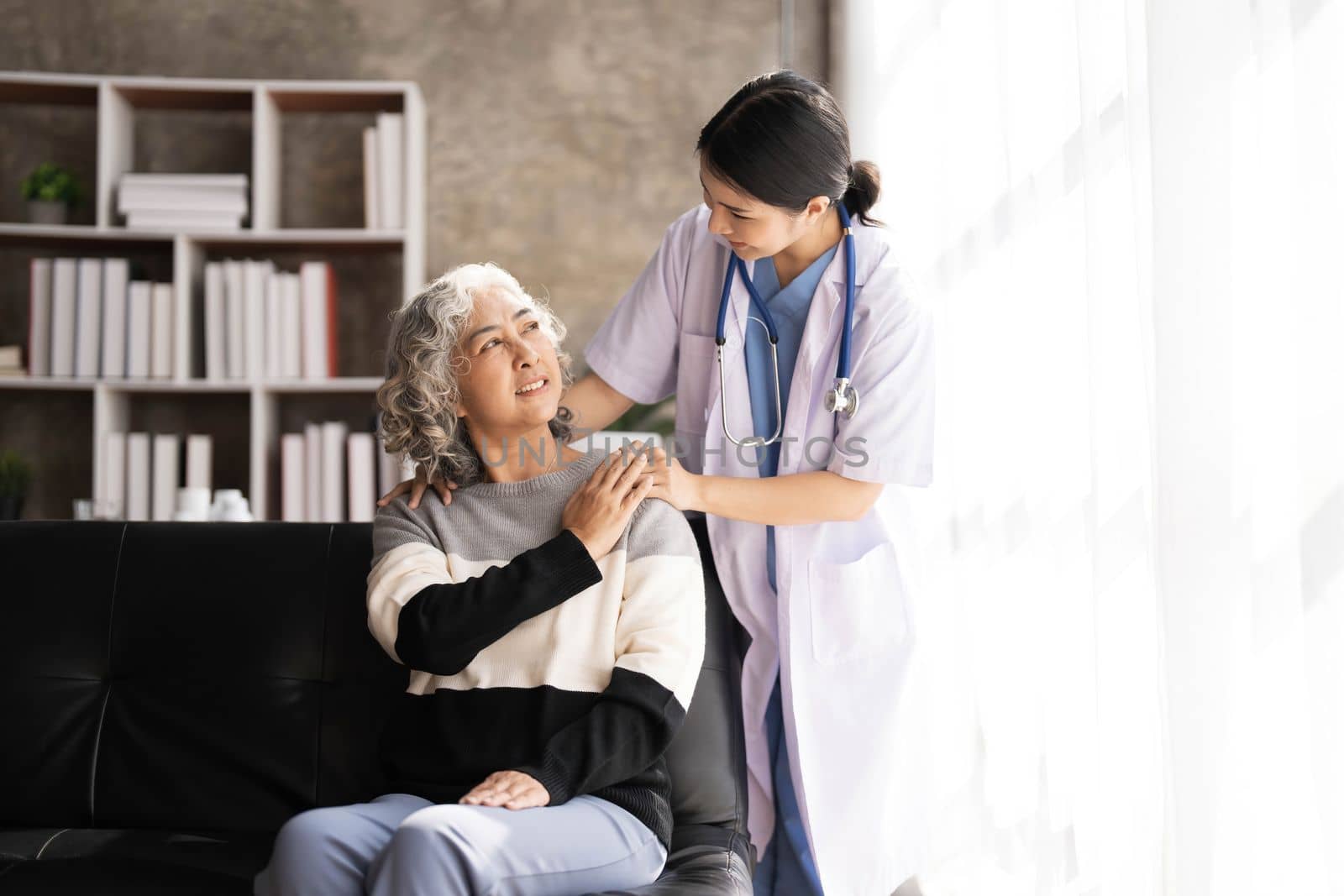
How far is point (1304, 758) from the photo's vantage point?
3.85 ft

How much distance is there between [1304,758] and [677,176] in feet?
9.09

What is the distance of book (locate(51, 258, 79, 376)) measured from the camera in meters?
3.22

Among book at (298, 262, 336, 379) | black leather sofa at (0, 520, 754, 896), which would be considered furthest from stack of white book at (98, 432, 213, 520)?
black leather sofa at (0, 520, 754, 896)

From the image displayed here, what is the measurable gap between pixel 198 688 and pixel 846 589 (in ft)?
3.26

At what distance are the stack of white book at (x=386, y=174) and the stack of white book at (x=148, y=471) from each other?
2.83 feet

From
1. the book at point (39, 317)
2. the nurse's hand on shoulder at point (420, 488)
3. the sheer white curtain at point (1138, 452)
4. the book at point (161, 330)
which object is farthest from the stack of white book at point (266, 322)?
the sheer white curtain at point (1138, 452)

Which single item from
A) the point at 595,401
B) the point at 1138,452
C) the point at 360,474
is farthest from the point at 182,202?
the point at 1138,452

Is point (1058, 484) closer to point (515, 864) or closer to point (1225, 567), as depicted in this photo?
point (1225, 567)

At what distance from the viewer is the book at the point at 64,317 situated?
3.22 meters

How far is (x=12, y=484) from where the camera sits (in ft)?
10.8

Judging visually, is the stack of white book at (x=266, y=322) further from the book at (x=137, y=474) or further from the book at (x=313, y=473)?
the book at (x=137, y=474)

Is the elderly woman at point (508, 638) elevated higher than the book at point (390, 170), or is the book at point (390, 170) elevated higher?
the book at point (390, 170)

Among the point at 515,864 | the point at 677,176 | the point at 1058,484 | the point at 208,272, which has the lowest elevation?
the point at 515,864

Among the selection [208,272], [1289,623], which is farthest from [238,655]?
[208,272]
